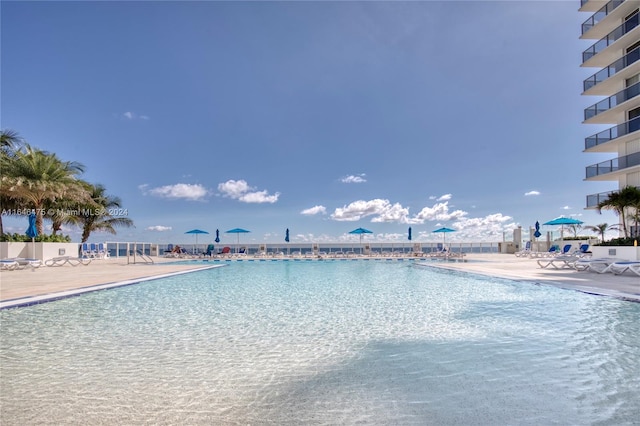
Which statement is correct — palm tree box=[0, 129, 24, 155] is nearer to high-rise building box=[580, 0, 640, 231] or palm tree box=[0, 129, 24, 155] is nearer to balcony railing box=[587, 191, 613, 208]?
high-rise building box=[580, 0, 640, 231]

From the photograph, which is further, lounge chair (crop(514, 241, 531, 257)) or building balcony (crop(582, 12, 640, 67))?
lounge chair (crop(514, 241, 531, 257))

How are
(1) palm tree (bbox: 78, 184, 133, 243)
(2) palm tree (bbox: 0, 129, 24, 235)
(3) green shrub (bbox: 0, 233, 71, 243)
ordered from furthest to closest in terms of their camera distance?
(1) palm tree (bbox: 78, 184, 133, 243) < (2) palm tree (bbox: 0, 129, 24, 235) < (3) green shrub (bbox: 0, 233, 71, 243)

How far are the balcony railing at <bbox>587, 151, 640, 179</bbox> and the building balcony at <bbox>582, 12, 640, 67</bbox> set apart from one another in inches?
282

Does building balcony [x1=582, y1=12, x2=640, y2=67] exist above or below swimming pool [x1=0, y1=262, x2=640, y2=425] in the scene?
above

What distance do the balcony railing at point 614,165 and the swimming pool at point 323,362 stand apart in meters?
19.1

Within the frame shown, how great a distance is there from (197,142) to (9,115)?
12339 millimetres

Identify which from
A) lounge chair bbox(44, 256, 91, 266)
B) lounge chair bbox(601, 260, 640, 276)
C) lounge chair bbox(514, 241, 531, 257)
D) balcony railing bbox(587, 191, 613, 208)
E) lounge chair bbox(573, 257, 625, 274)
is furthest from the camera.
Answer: lounge chair bbox(514, 241, 531, 257)

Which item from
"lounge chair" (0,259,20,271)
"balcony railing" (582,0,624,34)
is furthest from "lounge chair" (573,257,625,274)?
"lounge chair" (0,259,20,271)

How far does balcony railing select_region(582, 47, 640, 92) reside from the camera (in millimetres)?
20972

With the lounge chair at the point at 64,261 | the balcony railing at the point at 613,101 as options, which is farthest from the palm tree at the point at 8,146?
the balcony railing at the point at 613,101

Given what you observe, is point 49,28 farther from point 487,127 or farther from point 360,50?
point 487,127

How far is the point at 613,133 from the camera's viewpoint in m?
22.7

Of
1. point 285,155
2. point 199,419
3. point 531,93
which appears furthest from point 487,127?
point 199,419

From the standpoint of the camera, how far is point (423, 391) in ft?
10.7
